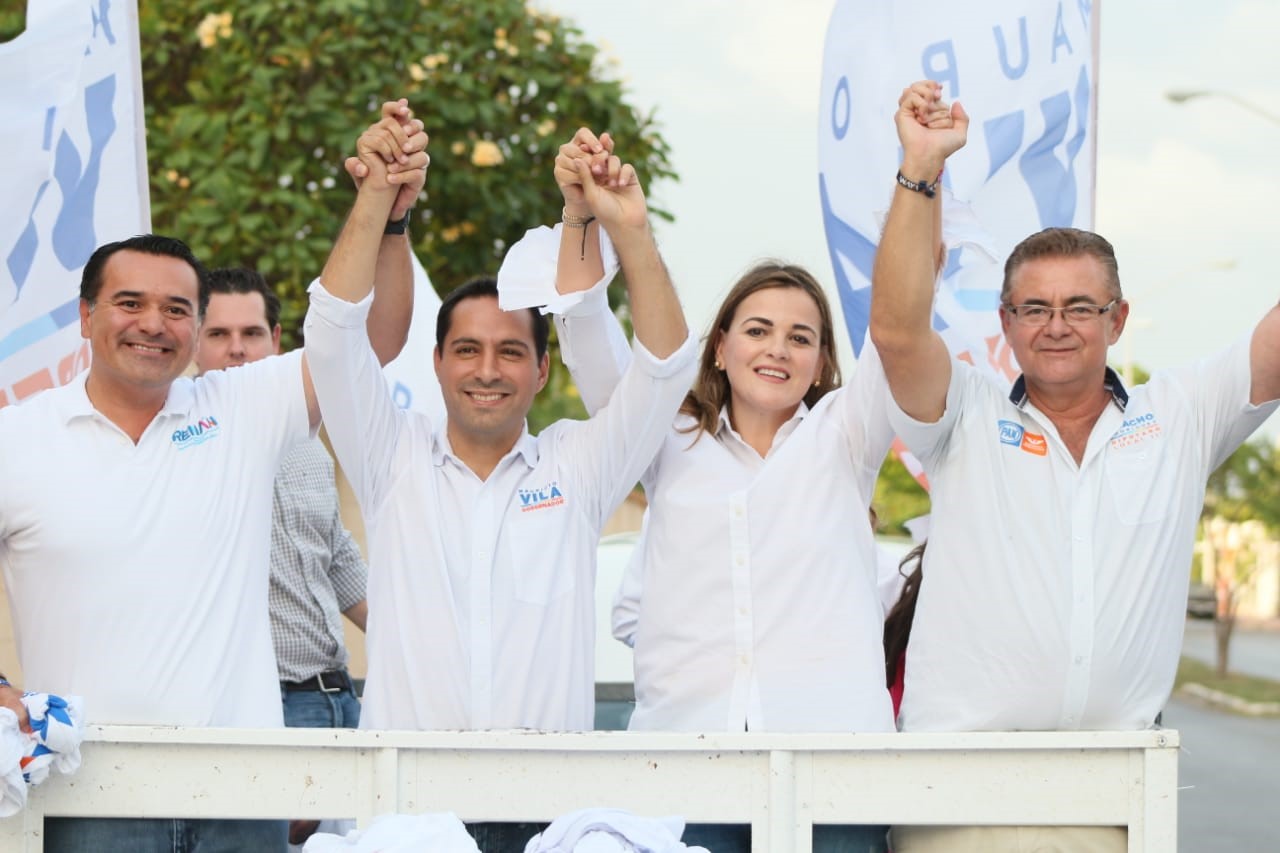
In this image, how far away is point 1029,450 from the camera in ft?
10.8

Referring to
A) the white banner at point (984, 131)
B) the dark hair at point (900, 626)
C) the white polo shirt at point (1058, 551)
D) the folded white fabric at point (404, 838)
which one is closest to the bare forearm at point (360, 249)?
the white polo shirt at point (1058, 551)

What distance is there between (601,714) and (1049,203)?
188 cm

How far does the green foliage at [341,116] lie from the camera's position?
8711 millimetres

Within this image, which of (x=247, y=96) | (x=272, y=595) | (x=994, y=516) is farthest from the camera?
(x=247, y=96)

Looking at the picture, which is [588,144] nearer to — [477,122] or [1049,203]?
[1049,203]

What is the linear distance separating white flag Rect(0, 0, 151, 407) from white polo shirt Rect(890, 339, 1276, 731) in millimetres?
2259

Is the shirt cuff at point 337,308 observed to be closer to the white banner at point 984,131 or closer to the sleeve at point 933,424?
the sleeve at point 933,424

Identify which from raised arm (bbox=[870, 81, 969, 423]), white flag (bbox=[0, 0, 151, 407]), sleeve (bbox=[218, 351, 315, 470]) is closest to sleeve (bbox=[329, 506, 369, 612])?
white flag (bbox=[0, 0, 151, 407])

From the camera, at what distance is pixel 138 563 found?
3.24 metres

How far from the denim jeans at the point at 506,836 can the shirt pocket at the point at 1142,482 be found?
123 centimetres

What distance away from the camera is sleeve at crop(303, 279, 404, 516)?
10.8 ft

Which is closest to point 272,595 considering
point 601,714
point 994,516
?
point 601,714

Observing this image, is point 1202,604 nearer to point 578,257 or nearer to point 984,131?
point 984,131

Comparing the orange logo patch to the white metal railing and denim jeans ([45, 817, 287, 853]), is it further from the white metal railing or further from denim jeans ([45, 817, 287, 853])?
denim jeans ([45, 817, 287, 853])
